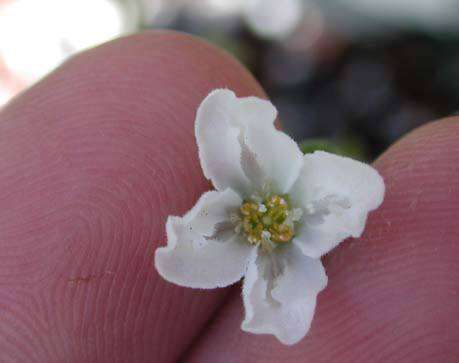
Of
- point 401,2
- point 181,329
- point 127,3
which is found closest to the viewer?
point 181,329

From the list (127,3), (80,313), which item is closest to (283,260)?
(80,313)

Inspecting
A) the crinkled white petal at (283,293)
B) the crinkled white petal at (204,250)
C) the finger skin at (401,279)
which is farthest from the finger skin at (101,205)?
the finger skin at (401,279)

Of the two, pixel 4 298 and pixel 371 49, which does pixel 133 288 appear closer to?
pixel 4 298

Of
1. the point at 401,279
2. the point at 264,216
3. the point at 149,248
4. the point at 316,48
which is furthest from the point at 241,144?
the point at 316,48

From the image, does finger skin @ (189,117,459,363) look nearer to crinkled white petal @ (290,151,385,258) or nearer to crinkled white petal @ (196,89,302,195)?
crinkled white petal @ (290,151,385,258)

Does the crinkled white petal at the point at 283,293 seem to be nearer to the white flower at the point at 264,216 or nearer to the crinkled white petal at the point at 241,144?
the white flower at the point at 264,216

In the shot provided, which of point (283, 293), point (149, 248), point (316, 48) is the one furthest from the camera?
point (316, 48)

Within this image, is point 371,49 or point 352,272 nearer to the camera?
point 352,272

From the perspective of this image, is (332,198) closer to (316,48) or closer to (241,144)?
(241,144)
